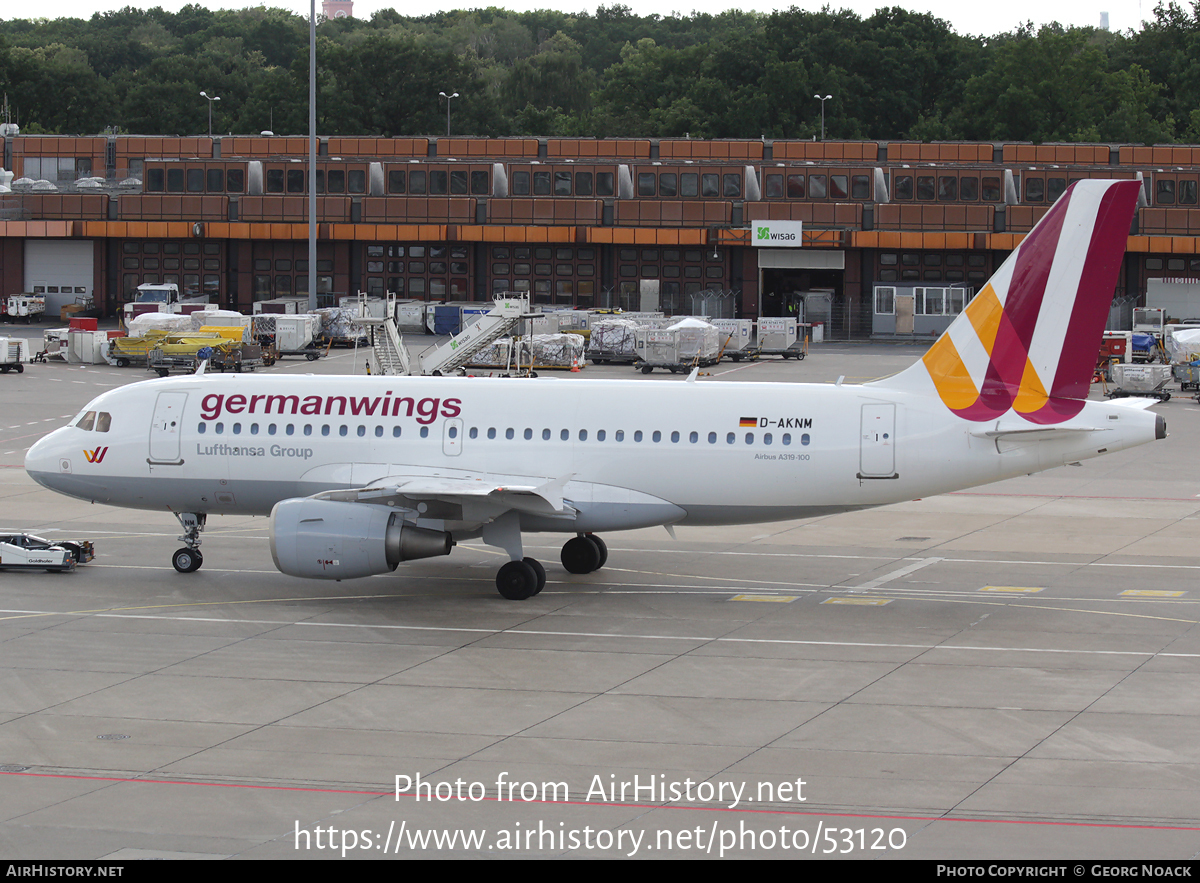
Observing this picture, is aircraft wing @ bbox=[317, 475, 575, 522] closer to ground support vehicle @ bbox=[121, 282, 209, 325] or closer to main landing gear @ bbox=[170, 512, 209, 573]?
main landing gear @ bbox=[170, 512, 209, 573]

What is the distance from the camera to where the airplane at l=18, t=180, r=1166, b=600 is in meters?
28.7

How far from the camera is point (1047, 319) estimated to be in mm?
29000

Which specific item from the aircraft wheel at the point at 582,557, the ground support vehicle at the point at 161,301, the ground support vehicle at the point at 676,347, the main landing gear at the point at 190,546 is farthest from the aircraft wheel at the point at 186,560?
the ground support vehicle at the point at 161,301

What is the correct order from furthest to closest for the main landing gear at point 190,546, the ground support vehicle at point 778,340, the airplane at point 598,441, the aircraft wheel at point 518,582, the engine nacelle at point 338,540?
1. the ground support vehicle at point 778,340
2. the main landing gear at point 190,546
3. the aircraft wheel at point 518,582
4. the airplane at point 598,441
5. the engine nacelle at point 338,540

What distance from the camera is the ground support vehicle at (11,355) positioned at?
73.8 meters

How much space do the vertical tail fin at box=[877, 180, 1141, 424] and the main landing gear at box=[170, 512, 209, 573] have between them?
1652 cm

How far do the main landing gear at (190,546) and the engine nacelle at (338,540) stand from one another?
16.0ft

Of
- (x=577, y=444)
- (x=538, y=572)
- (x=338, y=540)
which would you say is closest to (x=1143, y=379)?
(x=577, y=444)

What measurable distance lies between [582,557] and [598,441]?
3.35 m

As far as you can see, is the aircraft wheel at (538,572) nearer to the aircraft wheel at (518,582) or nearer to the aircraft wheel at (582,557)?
the aircraft wheel at (518,582)

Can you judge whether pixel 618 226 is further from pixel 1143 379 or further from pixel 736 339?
pixel 1143 379

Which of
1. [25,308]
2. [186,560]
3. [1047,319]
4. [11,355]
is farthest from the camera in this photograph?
[25,308]

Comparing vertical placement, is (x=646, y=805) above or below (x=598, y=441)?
below

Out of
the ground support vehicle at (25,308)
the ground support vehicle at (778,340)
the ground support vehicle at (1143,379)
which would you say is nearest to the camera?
the ground support vehicle at (1143,379)
